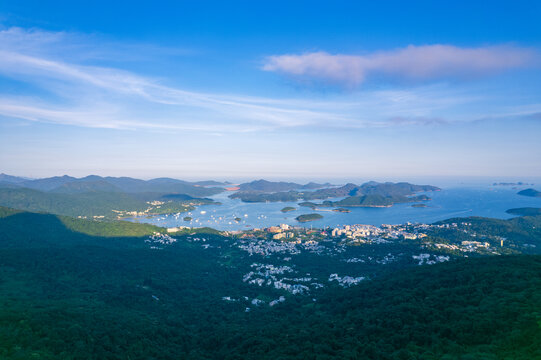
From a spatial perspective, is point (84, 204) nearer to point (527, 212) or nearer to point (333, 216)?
point (333, 216)

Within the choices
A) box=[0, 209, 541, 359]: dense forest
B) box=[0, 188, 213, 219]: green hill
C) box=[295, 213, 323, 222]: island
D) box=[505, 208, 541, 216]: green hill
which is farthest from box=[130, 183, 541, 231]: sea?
box=[0, 209, 541, 359]: dense forest

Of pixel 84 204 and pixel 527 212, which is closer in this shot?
pixel 527 212

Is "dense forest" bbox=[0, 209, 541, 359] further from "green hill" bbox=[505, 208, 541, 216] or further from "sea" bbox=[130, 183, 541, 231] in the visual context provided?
"green hill" bbox=[505, 208, 541, 216]

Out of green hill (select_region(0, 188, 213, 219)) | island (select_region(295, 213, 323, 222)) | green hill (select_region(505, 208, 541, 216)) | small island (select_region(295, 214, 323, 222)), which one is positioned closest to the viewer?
green hill (select_region(505, 208, 541, 216))

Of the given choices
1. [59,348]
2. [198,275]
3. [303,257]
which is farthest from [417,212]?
[59,348]

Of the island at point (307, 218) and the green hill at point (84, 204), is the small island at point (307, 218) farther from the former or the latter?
the green hill at point (84, 204)

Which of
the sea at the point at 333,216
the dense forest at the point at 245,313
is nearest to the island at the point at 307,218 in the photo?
the sea at the point at 333,216

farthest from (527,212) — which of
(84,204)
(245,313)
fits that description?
(84,204)

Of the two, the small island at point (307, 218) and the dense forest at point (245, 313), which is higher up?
the dense forest at point (245, 313)

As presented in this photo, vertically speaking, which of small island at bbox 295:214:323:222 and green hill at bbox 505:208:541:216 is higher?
green hill at bbox 505:208:541:216
